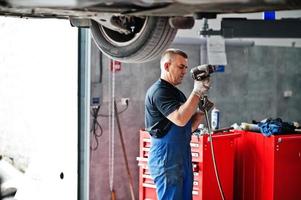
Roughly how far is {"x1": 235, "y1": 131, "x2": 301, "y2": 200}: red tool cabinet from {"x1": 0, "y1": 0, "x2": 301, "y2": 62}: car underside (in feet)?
6.21

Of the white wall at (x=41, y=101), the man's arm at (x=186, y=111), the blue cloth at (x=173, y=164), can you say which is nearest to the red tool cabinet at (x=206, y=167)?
the white wall at (x=41, y=101)

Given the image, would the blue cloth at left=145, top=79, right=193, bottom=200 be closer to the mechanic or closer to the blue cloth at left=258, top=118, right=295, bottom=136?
the mechanic

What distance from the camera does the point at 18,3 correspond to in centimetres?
246

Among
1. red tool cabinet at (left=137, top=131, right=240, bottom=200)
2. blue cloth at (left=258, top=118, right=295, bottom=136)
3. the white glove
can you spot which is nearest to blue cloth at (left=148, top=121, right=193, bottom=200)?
the white glove

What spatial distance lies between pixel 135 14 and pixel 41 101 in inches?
108

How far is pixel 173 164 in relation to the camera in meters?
3.49

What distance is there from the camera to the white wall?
457 cm

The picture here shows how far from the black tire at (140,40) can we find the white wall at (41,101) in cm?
153

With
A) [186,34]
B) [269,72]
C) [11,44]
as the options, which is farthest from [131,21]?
[269,72]

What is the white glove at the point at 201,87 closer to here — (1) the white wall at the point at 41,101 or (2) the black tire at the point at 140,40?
(2) the black tire at the point at 140,40

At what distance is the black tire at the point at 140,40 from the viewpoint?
2775 mm

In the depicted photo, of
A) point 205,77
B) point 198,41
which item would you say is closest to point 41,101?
point 198,41

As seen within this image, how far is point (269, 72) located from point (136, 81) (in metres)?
1.76

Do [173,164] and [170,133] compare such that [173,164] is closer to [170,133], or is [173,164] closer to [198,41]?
[170,133]
